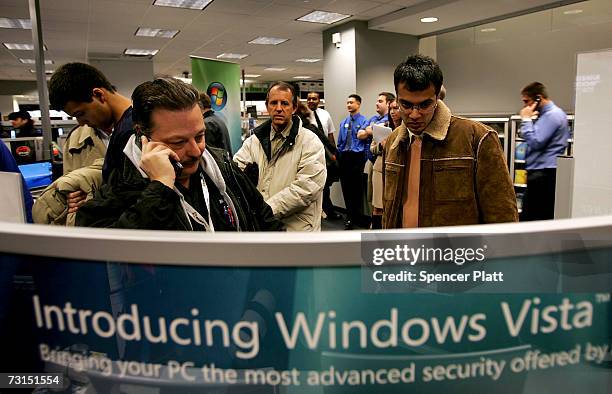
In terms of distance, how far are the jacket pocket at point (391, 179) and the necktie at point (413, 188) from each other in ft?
0.16

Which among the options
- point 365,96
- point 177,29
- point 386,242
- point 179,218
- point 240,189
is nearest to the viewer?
point 386,242

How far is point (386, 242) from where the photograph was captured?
0.56 m

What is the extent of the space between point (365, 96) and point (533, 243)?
270 inches

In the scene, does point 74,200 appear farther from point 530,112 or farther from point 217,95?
point 530,112

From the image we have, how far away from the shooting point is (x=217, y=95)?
474 cm

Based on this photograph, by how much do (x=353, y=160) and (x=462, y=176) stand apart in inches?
168

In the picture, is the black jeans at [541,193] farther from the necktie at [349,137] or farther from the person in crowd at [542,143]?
the necktie at [349,137]

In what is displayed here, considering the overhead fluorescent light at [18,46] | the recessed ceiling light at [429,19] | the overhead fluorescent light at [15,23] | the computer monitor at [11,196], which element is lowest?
the computer monitor at [11,196]

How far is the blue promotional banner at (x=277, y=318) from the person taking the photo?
569 mm

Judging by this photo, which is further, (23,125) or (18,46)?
(18,46)

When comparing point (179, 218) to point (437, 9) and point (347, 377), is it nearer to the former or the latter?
point (347, 377)

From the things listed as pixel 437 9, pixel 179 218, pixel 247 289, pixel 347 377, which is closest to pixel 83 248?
pixel 247 289

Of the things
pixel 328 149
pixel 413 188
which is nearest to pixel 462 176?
pixel 413 188

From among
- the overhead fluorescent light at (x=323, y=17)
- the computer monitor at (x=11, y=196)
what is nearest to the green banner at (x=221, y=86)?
the overhead fluorescent light at (x=323, y=17)
